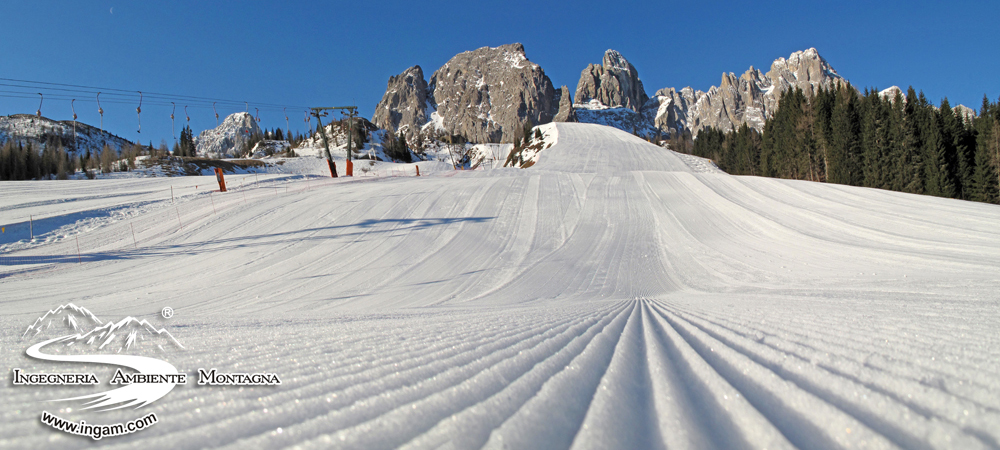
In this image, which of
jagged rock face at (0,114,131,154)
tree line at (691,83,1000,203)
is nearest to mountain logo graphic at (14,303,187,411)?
tree line at (691,83,1000,203)

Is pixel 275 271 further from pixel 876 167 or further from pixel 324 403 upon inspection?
pixel 876 167

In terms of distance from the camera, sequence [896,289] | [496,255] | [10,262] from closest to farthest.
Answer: [896,289], [10,262], [496,255]

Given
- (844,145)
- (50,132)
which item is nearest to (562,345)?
(844,145)

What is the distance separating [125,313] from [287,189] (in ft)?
60.2

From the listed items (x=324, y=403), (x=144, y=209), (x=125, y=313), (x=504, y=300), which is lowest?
(x=504, y=300)

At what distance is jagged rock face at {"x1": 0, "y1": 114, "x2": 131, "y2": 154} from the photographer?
463 ft

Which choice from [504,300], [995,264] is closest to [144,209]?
[504,300]

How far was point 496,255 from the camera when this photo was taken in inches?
456

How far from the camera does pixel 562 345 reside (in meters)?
2.50

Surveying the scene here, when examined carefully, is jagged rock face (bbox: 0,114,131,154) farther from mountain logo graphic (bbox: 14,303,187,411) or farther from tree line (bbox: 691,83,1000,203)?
tree line (bbox: 691,83,1000,203)

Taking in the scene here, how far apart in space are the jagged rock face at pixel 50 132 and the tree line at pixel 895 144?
655 ft

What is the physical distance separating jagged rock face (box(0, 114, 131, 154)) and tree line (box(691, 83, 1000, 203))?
200 meters

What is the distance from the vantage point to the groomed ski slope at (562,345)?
4.36 feet
